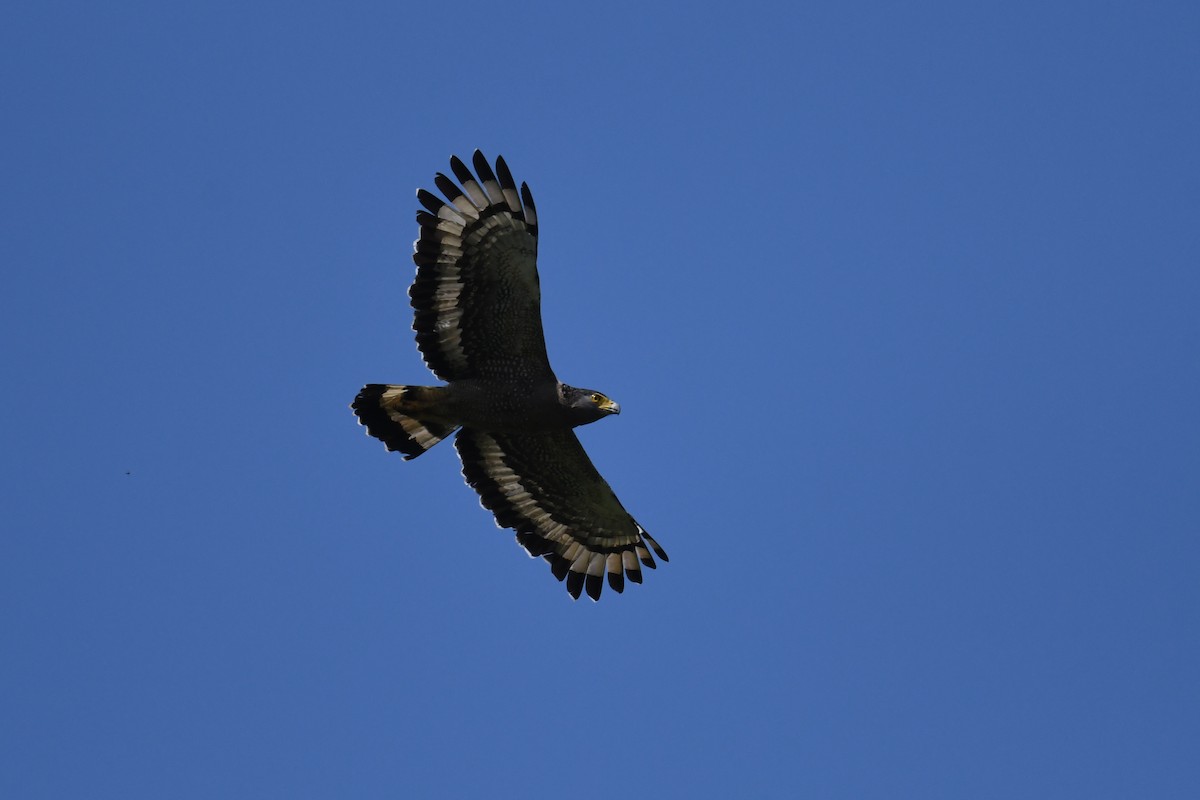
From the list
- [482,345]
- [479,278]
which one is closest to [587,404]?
[482,345]

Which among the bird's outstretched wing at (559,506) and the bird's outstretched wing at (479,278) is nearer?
the bird's outstretched wing at (479,278)

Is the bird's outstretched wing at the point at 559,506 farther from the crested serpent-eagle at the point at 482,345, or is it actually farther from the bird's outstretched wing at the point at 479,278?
the bird's outstretched wing at the point at 479,278

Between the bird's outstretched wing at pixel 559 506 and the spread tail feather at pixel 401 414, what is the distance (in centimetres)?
101

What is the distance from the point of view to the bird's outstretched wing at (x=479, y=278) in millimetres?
17906

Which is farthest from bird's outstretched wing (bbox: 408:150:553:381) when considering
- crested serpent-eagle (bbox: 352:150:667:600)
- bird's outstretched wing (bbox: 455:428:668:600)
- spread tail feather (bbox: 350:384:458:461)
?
bird's outstretched wing (bbox: 455:428:668:600)

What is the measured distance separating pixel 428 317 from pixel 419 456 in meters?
1.71

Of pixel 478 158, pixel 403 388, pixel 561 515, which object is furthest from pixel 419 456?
pixel 478 158

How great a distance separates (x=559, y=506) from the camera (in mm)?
19984

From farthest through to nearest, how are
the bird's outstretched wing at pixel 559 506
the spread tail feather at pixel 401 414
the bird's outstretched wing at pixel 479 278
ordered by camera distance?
the bird's outstretched wing at pixel 559 506 < the spread tail feather at pixel 401 414 < the bird's outstretched wing at pixel 479 278

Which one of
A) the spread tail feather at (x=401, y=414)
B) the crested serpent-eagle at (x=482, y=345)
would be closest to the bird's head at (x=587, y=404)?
the crested serpent-eagle at (x=482, y=345)

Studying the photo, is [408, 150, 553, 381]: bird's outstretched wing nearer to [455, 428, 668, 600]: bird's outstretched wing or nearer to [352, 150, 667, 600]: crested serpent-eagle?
[352, 150, 667, 600]: crested serpent-eagle

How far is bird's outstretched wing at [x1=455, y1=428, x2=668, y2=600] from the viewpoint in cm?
1956

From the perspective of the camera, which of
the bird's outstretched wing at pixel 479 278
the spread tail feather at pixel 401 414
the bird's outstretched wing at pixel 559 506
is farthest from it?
the bird's outstretched wing at pixel 559 506

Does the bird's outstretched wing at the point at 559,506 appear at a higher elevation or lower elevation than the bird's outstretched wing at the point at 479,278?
lower
